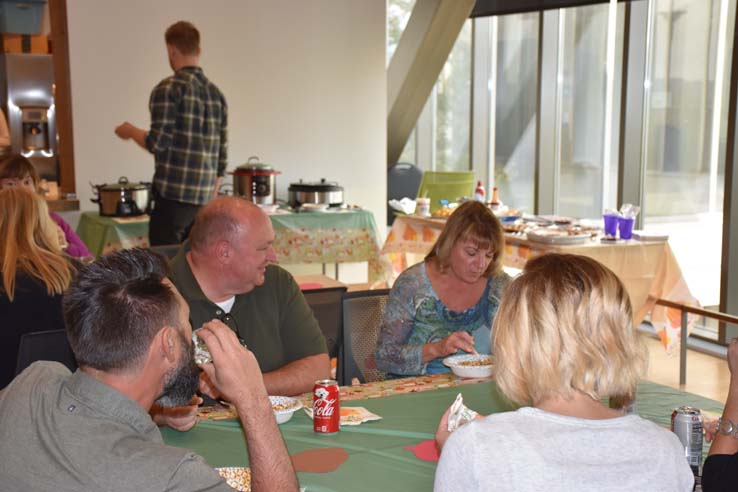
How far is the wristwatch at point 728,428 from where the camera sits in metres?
1.74

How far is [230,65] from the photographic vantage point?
650 cm

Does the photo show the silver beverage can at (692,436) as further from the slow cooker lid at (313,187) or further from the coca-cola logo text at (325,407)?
the slow cooker lid at (313,187)

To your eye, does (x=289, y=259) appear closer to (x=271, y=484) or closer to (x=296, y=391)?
(x=296, y=391)

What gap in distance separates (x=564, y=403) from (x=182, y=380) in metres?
0.67

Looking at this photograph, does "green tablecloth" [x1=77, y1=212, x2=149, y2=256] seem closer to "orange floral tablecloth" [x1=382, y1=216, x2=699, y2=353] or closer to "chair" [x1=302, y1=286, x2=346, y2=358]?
"orange floral tablecloth" [x1=382, y1=216, x2=699, y2=353]

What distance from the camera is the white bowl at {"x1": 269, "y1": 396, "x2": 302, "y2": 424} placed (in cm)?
206

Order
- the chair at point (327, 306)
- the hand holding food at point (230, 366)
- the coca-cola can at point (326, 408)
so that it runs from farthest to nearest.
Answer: the chair at point (327, 306), the coca-cola can at point (326, 408), the hand holding food at point (230, 366)

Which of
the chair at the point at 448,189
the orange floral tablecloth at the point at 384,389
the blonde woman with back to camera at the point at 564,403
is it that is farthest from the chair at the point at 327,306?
the chair at the point at 448,189

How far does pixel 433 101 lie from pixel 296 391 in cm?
809

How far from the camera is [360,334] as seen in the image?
2906 millimetres

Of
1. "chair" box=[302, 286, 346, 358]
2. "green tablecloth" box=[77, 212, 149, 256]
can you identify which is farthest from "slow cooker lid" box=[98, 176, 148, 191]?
"chair" box=[302, 286, 346, 358]

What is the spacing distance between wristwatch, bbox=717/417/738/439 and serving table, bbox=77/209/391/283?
14.0 ft

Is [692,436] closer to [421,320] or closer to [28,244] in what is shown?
[421,320]

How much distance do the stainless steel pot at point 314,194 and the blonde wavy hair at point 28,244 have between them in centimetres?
327
